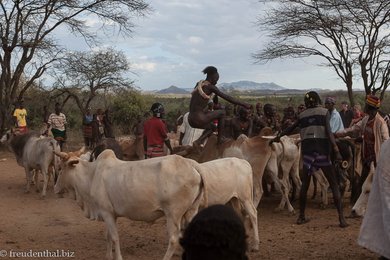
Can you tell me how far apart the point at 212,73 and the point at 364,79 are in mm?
15223

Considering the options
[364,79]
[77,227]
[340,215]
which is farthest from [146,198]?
[364,79]

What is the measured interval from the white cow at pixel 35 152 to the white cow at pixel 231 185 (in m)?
5.30

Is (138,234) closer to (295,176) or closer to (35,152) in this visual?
(295,176)

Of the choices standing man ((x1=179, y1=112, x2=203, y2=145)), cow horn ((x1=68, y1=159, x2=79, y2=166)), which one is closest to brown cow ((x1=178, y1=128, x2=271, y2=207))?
standing man ((x1=179, y1=112, x2=203, y2=145))

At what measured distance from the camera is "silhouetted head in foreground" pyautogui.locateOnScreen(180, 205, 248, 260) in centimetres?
234

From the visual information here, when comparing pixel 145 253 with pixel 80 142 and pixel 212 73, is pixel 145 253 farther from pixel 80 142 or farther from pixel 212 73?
pixel 80 142

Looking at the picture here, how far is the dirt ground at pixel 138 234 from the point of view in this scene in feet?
23.4

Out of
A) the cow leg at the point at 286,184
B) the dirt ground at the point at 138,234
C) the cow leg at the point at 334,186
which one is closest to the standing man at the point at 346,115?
the dirt ground at the point at 138,234

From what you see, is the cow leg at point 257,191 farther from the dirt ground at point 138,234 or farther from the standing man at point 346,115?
the standing man at point 346,115

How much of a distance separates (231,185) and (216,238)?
15.9 feet

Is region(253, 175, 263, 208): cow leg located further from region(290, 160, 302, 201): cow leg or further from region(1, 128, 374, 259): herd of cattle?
region(290, 160, 302, 201): cow leg

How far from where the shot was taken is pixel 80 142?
2377 centimetres

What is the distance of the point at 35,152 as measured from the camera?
12.1m

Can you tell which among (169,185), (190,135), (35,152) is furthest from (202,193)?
(35,152)
